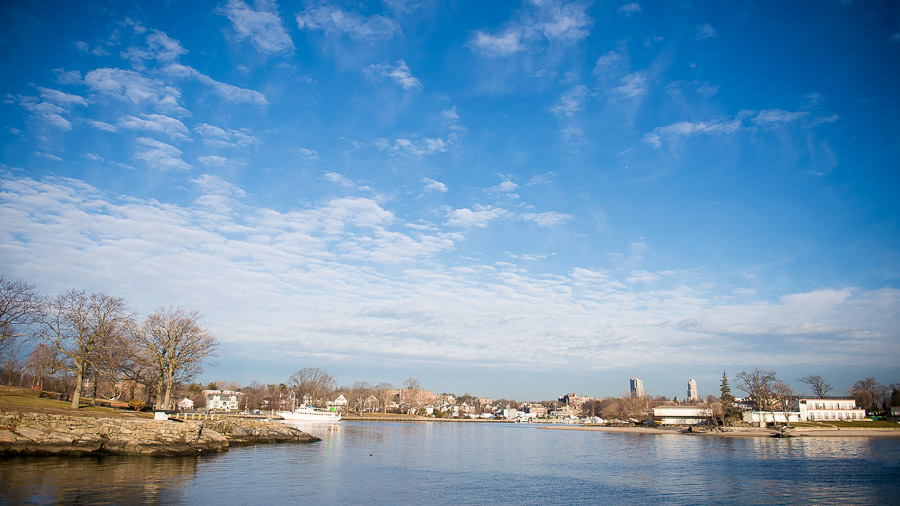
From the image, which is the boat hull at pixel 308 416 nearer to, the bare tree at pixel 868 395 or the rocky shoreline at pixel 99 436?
the rocky shoreline at pixel 99 436

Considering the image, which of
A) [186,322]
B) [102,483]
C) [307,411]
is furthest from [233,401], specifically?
[102,483]

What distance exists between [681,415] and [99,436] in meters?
148

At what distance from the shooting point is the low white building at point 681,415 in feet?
470

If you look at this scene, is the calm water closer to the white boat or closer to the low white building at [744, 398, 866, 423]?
the low white building at [744, 398, 866, 423]

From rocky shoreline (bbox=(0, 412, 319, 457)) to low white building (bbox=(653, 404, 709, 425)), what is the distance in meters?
131

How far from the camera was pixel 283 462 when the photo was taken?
44.4 m

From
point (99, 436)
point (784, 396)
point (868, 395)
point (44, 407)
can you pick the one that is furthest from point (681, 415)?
point (44, 407)

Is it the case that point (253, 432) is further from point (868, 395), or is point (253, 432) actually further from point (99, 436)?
point (868, 395)

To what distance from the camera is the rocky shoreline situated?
3606 centimetres

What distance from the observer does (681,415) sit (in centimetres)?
14738

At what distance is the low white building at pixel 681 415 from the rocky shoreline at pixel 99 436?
430 ft

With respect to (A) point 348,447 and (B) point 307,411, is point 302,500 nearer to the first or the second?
(A) point 348,447


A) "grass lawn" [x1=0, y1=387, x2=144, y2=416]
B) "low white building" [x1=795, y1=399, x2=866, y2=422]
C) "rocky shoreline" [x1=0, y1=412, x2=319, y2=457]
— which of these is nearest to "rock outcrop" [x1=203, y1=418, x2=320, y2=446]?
"rocky shoreline" [x1=0, y1=412, x2=319, y2=457]

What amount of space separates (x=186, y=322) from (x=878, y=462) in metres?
78.1
